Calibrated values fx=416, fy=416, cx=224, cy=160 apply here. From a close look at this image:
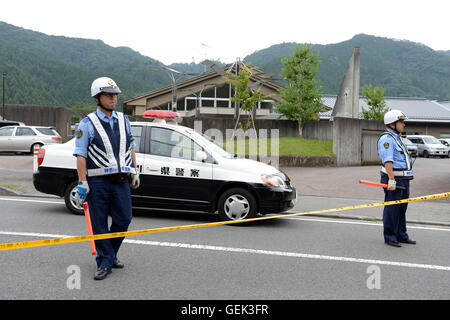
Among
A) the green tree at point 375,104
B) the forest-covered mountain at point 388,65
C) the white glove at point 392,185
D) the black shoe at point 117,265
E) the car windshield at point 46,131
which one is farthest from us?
the forest-covered mountain at point 388,65

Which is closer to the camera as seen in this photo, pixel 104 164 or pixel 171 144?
pixel 104 164

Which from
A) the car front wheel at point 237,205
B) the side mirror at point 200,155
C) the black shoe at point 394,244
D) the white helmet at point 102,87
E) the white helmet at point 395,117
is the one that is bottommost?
the black shoe at point 394,244

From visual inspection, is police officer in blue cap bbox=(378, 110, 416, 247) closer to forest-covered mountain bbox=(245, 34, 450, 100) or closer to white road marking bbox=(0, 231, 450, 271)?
white road marking bbox=(0, 231, 450, 271)

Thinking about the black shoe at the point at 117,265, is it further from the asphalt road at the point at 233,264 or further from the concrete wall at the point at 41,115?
the concrete wall at the point at 41,115

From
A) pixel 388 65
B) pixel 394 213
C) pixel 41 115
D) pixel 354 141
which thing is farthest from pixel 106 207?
pixel 388 65

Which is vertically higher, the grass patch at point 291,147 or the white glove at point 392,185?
the grass patch at point 291,147

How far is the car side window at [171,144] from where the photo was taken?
23.6 feet

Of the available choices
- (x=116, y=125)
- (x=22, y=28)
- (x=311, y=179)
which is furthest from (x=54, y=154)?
(x=22, y=28)

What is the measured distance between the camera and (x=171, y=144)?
7.27 metres

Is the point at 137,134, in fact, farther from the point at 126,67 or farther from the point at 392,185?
the point at 126,67

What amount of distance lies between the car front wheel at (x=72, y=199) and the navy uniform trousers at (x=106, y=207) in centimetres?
327

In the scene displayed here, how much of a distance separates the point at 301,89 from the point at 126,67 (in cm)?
8160

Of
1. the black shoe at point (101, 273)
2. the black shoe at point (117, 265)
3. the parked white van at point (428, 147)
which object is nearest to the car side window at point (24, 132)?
the black shoe at point (117, 265)

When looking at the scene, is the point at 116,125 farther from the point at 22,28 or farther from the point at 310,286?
the point at 22,28
